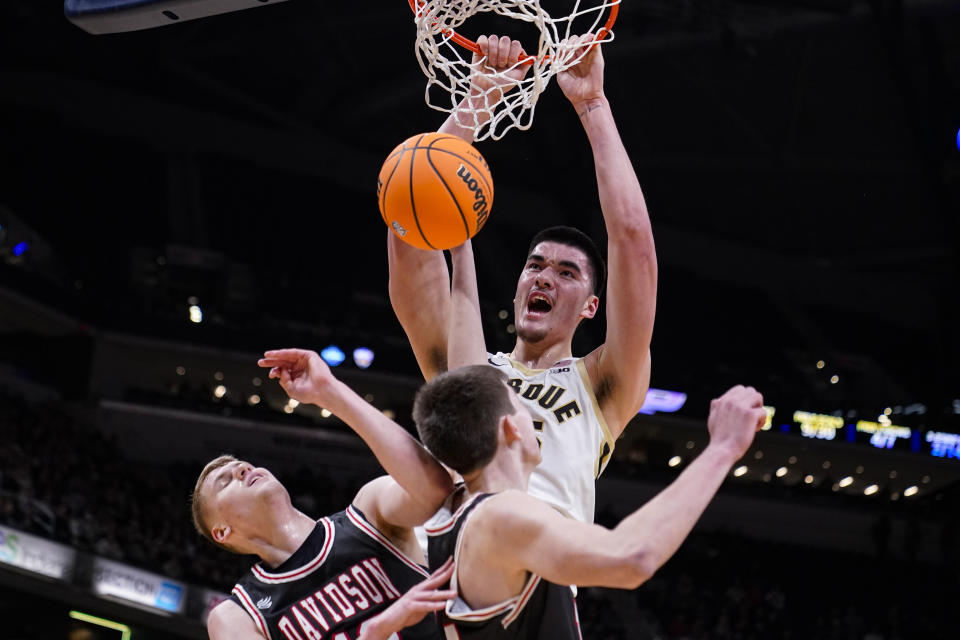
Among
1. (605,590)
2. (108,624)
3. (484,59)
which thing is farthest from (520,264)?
(484,59)

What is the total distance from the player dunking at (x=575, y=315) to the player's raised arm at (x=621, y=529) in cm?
67

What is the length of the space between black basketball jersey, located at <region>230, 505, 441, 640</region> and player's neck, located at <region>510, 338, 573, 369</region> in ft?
2.50

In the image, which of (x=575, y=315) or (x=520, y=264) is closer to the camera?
(x=575, y=315)

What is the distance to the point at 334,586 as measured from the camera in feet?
11.0

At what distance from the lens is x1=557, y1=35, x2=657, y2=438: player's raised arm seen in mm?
3182

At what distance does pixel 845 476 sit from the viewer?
22609 mm

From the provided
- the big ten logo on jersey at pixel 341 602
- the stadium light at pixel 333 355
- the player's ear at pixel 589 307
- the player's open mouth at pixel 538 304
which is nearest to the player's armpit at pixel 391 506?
the big ten logo on jersey at pixel 341 602

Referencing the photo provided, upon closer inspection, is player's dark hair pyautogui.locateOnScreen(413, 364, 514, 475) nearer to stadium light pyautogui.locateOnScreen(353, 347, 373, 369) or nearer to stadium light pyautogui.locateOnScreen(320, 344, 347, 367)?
stadium light pyautogui.locateOnScreen(320, 344, 347, 367)

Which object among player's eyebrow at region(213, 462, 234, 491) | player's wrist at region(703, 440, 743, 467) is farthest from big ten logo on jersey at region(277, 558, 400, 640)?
player's wrist at region(703, 440, 743, 467)

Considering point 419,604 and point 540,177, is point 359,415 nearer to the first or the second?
point 419,604

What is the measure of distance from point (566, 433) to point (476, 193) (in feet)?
2.62

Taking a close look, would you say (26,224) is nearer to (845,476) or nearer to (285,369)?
(845,476)

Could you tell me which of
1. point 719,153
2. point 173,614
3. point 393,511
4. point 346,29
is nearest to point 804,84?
point 719,153

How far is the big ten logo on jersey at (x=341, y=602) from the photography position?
10.7ft
